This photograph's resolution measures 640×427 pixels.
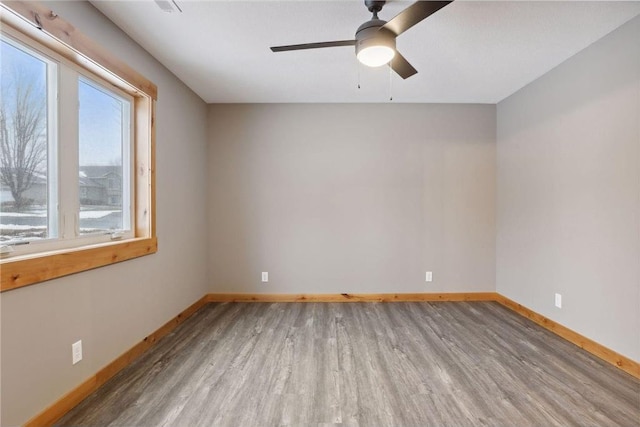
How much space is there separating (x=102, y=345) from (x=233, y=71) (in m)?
2.57

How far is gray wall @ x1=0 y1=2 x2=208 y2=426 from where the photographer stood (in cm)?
145

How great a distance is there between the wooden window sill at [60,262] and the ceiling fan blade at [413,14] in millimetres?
2304

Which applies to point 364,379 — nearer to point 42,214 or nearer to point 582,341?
point 582,341

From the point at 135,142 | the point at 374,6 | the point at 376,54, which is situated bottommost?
the point at 135,142

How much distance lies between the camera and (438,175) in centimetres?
368

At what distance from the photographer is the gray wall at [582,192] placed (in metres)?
2.10

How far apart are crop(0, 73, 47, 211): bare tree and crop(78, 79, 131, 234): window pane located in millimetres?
255

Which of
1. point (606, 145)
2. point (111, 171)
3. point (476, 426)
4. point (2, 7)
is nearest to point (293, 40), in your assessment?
point (2, 7)

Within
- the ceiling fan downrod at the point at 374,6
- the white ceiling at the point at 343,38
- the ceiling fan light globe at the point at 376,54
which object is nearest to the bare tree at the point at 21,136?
the white ceiling at the point at 343,38

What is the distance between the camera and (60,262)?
162 centimetres

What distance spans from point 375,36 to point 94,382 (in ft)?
9.38

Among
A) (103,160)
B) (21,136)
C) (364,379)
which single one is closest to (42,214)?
(21,136)

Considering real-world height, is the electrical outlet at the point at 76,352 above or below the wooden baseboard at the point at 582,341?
above

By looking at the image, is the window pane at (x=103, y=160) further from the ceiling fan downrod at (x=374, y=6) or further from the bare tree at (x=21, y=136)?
the ceiling fan downrod at (x=374, y=6)
